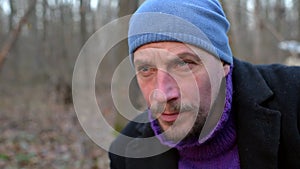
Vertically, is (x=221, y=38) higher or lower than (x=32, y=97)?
higher

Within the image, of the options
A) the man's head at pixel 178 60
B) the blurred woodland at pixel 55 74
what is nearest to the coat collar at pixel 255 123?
the man's head at pixel 178 60

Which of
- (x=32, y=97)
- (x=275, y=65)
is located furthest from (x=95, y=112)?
(x=32, y=97)

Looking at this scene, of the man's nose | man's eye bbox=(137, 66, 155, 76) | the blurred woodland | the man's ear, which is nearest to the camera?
the man's nose

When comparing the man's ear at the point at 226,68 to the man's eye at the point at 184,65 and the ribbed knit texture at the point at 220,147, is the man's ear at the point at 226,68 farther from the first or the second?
the man's eye at the point at 184,65

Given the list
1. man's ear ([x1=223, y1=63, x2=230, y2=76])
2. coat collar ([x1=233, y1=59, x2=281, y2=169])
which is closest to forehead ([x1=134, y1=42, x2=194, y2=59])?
man's ear ([x1=223, y1=63, x2=230, y2=76])

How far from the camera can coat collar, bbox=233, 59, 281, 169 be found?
148cm

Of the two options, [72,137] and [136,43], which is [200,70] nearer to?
[136,43]

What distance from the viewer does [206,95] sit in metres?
1.50

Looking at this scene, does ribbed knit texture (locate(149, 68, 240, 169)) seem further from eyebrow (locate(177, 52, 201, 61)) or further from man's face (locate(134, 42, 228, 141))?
eyebrow (locate(177, 52, 201, 61))

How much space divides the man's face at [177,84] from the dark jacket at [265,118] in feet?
0.61

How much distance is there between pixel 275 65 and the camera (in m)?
1.80

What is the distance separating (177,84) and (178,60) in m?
0.11

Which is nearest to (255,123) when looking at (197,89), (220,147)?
(220,147)

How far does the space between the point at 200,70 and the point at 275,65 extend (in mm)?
523
